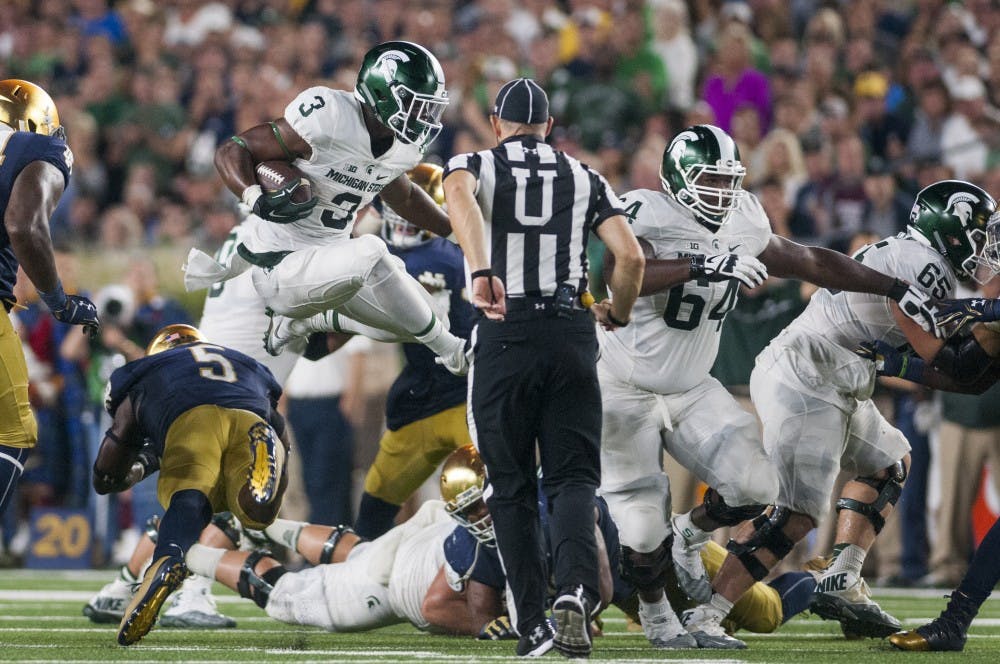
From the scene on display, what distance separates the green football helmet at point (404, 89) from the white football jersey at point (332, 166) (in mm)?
123

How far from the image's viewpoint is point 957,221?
625 centimetres

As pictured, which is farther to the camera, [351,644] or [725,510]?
[725,510]

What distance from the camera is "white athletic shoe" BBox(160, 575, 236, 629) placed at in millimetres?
6754

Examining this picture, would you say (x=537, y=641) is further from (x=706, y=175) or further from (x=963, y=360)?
(x=963, y=360)

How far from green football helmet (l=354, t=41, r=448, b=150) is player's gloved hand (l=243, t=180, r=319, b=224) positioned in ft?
1.82

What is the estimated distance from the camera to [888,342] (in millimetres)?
6473

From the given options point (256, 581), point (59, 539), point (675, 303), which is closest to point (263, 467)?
point (256, 581)

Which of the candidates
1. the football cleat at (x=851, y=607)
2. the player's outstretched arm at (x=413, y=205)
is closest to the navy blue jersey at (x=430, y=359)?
the player's outstretched arm at (x=413, y=205)

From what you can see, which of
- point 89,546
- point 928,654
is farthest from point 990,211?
point 89,546

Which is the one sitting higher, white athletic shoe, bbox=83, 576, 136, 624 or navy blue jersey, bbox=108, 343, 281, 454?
navy blue jersey, bbox=108, 343, 281, 454

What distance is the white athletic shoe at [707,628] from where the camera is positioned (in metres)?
5.83

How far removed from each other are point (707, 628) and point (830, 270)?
1486mm

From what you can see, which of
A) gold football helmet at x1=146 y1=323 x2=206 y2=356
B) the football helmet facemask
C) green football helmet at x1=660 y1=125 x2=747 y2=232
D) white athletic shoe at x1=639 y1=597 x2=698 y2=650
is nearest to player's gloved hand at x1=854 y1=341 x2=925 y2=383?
green football helmet at x1=660 y1=125 x2=747 y2=232

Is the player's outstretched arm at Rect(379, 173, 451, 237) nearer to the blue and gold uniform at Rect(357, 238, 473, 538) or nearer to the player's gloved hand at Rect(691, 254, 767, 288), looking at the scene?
the blue and gold uniform at Rect(357, 238, 473, 538)
